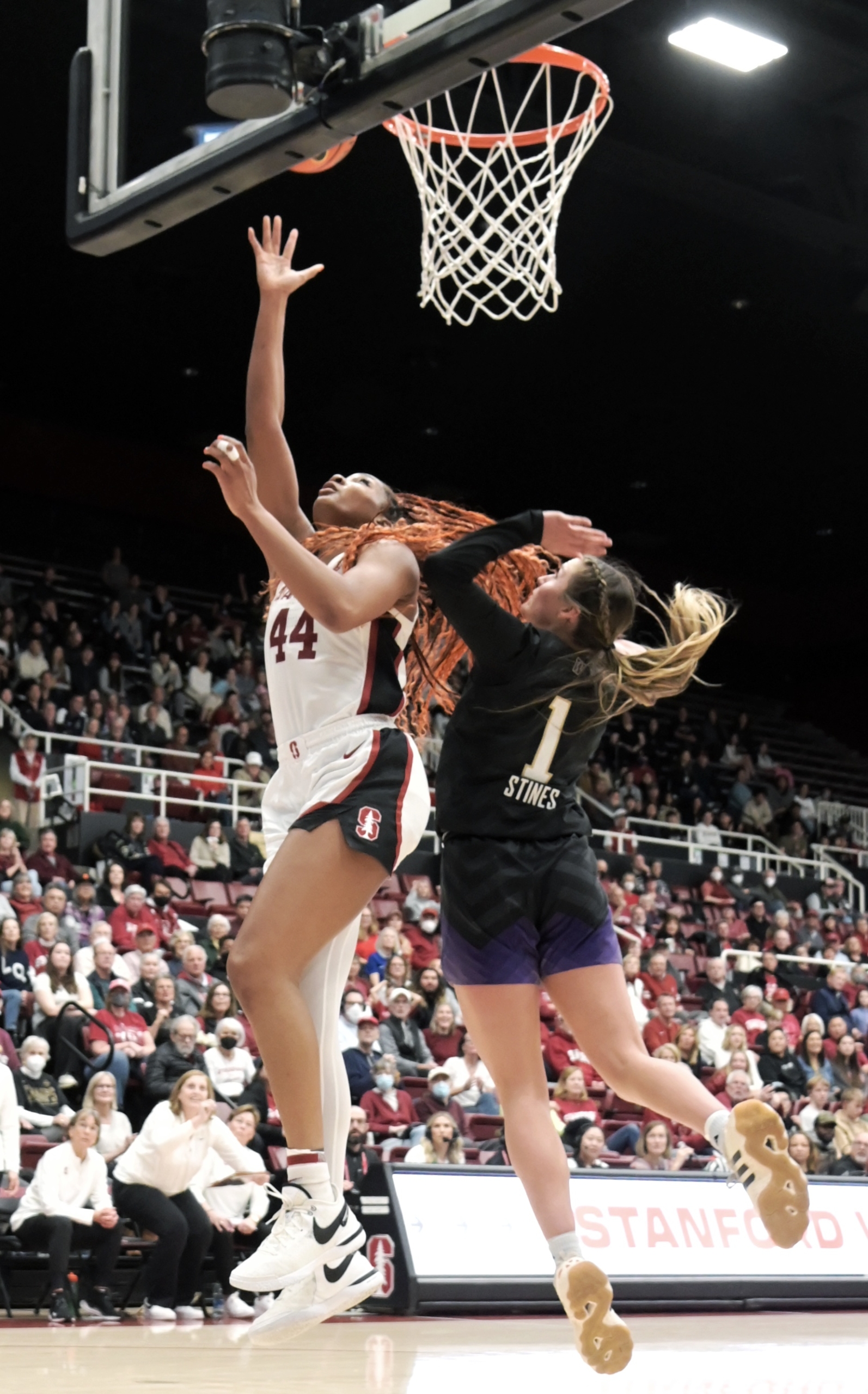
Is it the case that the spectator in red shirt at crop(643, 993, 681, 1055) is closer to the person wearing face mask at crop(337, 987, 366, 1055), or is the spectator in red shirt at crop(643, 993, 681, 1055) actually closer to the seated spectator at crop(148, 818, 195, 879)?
the person wearing face mask at crop(337, 987, 366, 1055)

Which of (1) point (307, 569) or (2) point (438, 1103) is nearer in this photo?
(1) point (307, 569)

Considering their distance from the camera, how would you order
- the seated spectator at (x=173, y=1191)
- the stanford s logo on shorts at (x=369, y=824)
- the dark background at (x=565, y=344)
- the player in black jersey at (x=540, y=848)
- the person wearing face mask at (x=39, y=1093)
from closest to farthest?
the stanford s logo on shorts at (x=369, y=824), the player in black jersey at (x=540, y=848), the seated spectator at (x=173, y=1191), the person wearing face mask at (x=39, y=1093), the dark background at (x=565, y=344)

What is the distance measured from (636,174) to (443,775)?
1287 centimetres

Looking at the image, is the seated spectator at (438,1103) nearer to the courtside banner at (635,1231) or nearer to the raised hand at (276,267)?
the courtside banner at (635,1231)

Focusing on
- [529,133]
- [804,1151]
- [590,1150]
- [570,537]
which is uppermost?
[529,133]

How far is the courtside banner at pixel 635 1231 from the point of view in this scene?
414 inches

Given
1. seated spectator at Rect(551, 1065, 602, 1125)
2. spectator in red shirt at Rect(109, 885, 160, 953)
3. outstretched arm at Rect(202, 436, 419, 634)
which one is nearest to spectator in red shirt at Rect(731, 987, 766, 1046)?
seated spectator at Rect(551, 1065, 602, 1125)

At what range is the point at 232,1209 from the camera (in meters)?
11.1

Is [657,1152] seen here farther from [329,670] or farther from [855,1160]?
[329,670]

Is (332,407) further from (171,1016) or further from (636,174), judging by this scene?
(171,1016)

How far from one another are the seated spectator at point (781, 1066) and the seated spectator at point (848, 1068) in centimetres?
57


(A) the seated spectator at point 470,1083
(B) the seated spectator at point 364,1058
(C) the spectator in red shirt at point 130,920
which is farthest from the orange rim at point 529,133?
(A) the seated spectator at point 470,1083

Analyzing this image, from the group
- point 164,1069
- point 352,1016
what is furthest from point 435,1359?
point 352,1016

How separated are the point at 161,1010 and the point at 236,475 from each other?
873 cm
